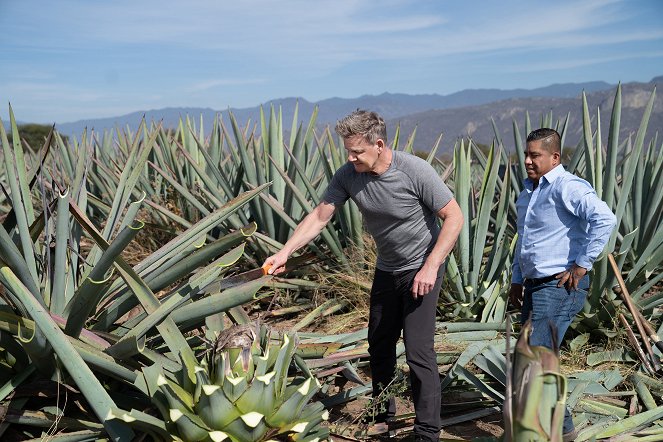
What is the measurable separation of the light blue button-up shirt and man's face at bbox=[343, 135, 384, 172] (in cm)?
72

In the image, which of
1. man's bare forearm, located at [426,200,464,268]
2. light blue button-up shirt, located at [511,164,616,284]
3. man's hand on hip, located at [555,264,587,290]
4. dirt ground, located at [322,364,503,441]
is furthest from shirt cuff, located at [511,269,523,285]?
dirt ground, located at [322,364,503,441]

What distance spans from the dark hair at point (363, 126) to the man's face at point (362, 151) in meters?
0.02

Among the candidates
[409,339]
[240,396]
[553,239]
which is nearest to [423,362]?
[409,339]

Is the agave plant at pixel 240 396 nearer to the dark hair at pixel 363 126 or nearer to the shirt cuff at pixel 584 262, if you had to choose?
the dark hair at pixel 363 126

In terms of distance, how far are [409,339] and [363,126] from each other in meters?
0.92

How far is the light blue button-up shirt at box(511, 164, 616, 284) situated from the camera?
2932mm

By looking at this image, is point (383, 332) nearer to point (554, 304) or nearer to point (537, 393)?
point (554, 304)

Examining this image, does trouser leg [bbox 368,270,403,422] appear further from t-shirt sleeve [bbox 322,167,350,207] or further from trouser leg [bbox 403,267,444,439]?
t-shirt sleeve [bbox 322,167,350,207]

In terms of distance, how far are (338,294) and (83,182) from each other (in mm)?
2014

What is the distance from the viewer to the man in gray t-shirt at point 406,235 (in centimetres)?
300

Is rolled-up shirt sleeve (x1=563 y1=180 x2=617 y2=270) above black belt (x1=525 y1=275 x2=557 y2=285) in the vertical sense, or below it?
above

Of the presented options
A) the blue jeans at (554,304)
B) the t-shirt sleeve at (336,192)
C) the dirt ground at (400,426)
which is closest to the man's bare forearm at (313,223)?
the t-shirt sleeve at (336,192)

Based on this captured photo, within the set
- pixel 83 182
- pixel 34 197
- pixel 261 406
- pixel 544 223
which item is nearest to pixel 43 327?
pixel 261 406

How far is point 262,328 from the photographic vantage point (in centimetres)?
256
